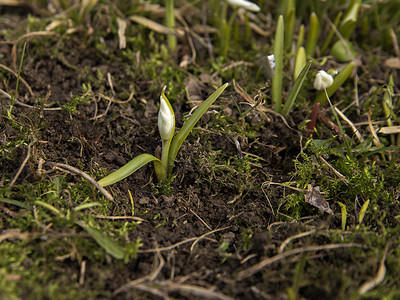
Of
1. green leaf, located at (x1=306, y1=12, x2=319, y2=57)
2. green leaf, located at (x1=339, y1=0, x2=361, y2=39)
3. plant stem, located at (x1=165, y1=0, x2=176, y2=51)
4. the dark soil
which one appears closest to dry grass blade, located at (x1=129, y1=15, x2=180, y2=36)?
plant stem, located at (x1=165, y1=0, x2=176, y2=51)

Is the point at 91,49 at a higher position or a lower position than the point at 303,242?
higher

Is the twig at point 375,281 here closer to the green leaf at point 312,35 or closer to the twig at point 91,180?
the twig at point 91,180

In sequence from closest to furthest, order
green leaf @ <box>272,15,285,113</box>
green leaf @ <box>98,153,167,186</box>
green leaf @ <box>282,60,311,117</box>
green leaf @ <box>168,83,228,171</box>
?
green leaf @ <box>98,153,167,186</box>, green leaf @ <box>168,83,228,171</box>, green leaf @ <box>282,60,311,117</box>, green leaf @ <box>272,15,285,113</box>

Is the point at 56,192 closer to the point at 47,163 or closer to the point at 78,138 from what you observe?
the point at 47,163

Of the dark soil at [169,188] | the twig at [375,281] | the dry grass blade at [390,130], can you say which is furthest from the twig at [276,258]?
the dry grass blade at [390,130]

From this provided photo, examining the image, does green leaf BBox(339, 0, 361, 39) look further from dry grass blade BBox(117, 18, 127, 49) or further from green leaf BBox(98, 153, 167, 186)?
green leaf BBox(98, 153, 167, 186)

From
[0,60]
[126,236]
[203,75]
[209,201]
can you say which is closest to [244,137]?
[209,201]

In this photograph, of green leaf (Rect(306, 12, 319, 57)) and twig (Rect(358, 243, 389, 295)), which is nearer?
twig (Rect(358, 243, 389, 295))

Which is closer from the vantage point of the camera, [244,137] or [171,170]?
[171,170]
